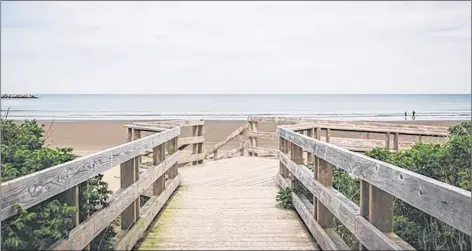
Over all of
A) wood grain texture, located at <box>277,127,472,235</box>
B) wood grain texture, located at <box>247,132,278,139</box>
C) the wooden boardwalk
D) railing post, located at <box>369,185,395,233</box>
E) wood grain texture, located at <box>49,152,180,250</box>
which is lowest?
Answer: the wooden boardwalk

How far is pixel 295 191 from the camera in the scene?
5301 mm

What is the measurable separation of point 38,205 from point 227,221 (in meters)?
2.59

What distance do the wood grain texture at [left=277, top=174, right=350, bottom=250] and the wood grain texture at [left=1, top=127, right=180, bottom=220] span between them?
1.76 metres

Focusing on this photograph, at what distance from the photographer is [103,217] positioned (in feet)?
9.97

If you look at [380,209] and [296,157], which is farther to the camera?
[296,157]

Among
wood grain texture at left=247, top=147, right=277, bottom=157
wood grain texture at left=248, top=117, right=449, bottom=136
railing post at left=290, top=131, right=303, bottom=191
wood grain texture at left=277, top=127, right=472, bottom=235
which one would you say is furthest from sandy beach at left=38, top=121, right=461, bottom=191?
wood grain texture at left=277, top=127, right=472, bottom=235

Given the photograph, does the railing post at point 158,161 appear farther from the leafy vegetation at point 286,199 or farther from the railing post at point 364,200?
the railing post at point 364,200

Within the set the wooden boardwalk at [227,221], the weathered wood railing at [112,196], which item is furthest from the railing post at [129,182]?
the wooden boardwalk at [227,221]

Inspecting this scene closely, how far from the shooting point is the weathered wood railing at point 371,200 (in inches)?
72.6

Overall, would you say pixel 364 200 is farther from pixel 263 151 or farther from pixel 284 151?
pixel 263 151

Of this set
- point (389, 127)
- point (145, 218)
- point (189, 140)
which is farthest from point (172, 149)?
point (389, 127)

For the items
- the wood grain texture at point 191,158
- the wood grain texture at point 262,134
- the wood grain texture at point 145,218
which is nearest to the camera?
the wood grain texture at point 145,218

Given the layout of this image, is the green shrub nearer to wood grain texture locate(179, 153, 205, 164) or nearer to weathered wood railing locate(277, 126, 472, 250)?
weathered wood railing locate(277, 126, 472, 250)

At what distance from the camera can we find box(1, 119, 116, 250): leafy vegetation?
2.11 metres
